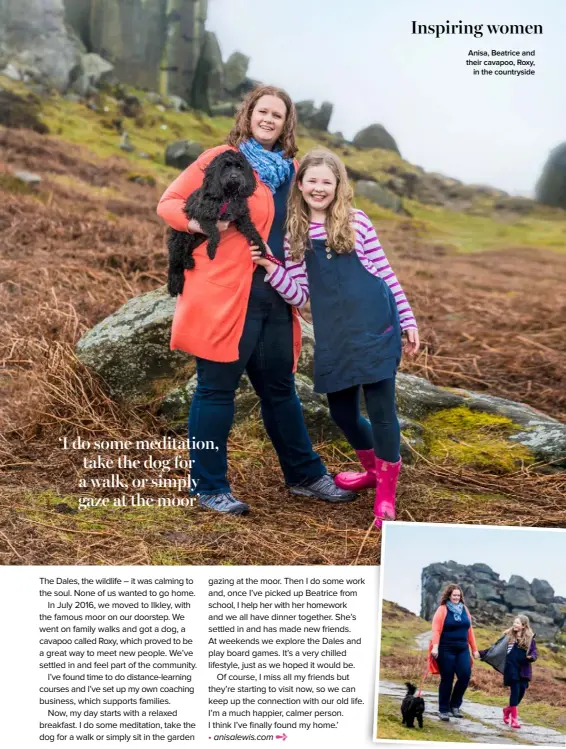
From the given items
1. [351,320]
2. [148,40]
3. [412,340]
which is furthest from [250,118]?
[148,40]

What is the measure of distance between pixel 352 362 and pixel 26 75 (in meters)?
7.46

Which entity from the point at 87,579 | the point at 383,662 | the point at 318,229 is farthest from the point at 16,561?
the point at 318,229

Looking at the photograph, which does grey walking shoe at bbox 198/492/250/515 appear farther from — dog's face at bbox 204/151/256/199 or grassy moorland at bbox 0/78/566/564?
dog's face at bbox 204/151/256/199

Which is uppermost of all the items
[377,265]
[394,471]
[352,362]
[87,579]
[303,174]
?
[303,174]

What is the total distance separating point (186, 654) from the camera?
307 centimetres

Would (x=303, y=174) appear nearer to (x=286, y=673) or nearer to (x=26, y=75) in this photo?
(x=286, y=673)

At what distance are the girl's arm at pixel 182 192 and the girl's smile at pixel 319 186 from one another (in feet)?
1.09

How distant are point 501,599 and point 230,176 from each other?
6.02ft

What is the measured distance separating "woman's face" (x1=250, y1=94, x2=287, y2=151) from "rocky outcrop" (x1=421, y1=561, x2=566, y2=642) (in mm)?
1710

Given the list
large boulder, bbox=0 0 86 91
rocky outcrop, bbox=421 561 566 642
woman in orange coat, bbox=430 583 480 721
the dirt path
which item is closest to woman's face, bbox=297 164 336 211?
rocky outcrop, bbox=421 561 566 642

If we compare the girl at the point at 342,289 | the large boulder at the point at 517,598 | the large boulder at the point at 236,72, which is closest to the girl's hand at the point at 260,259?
the girl at the point at 342,289

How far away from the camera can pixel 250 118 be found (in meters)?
3.02

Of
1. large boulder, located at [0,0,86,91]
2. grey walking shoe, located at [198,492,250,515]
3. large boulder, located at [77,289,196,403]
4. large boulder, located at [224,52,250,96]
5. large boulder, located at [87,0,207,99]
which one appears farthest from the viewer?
large boulder, located at [0,0,86,91]

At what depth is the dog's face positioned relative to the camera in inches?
115
